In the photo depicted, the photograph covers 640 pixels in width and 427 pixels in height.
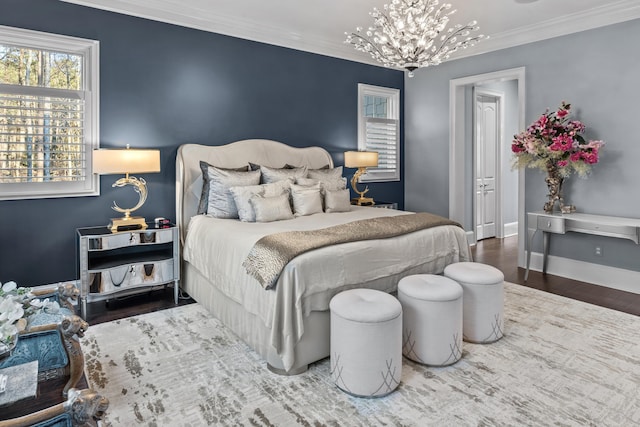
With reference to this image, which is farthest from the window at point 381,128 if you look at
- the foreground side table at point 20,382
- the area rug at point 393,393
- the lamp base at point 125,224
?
the foreground side table at point 20,382

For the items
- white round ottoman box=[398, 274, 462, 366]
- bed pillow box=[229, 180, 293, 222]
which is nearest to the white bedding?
bed pillow box=[229, 180, 293, 222]

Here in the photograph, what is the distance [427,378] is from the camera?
250 cm

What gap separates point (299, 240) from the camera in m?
2.73

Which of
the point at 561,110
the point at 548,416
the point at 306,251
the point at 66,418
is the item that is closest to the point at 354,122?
the point at 561,110

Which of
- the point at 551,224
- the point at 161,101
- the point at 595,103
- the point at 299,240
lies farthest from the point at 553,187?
the point at 161,101

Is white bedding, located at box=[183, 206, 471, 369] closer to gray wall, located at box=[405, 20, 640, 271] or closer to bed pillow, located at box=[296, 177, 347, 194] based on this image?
bed pillow, located at box=[296, 177, 347, 194]

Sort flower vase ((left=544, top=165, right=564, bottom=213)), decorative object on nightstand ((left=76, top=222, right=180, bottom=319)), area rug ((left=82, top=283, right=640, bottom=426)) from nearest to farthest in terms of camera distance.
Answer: area rug ((left=82, top=283, right=640, bottom=426))
decorative object on nightstand ((left=76, top=222, right=180, bottom=319))
flower vase ((left=544, top=165, right=564, bottom=213))

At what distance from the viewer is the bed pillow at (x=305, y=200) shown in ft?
13.5

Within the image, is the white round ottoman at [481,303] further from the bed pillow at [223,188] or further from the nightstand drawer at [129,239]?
the nightstand drawer at [129,239]

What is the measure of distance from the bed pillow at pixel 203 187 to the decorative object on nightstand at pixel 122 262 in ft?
1.24

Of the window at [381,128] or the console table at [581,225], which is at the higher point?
the window at [381,128]

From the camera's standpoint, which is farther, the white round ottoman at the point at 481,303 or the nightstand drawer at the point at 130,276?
the nightstand drawer at the point at 130,276

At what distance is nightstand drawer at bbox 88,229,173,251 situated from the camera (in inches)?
137

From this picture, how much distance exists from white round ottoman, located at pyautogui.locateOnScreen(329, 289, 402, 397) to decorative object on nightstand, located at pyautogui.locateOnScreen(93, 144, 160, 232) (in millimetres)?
2351
